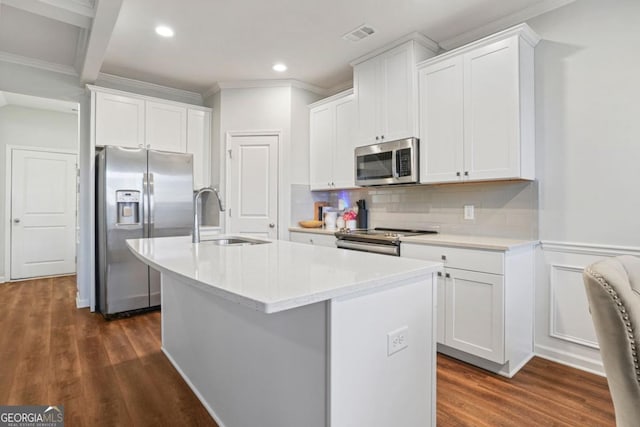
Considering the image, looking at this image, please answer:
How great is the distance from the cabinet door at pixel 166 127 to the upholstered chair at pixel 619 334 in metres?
4.21

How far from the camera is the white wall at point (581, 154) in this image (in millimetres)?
2229

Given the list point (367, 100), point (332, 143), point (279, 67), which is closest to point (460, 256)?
point (367, 100)

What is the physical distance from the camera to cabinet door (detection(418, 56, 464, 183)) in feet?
8.93

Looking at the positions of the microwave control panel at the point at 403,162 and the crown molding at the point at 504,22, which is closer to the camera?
the crown molding at the point at 504,22

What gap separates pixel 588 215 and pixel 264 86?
348 centimetres

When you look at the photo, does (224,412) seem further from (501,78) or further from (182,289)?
(501,78)

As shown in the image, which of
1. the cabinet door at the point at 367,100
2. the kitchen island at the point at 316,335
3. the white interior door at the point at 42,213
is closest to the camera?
the kitchen island at the point at 316,335

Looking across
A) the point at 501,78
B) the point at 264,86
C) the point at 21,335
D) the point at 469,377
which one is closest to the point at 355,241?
the point at 469,377

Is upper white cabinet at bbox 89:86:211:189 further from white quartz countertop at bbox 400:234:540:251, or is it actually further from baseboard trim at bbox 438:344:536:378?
baseboard trim at bbox 438:344:536:378

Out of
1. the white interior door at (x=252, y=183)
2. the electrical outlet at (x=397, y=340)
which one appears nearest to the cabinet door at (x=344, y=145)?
the white interior door at (x=252, y=183)

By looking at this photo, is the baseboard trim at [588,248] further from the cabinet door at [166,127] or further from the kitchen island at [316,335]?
the cabinet door at [166,127]

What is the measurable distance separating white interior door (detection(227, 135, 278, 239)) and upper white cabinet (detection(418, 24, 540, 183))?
6.38 ft

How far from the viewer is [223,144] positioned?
4207 mm

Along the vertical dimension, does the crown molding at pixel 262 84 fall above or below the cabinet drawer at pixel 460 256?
above
